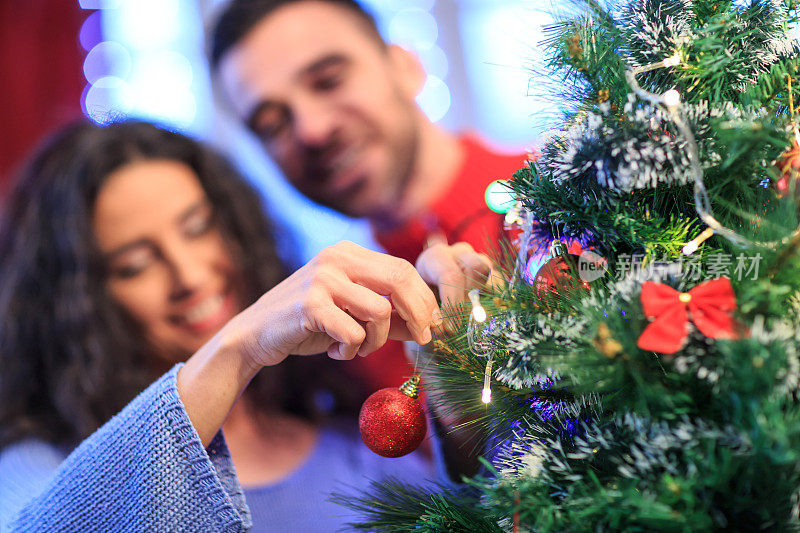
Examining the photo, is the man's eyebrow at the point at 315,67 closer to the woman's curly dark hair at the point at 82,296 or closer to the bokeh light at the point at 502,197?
the woman's curly dark hair at the point at 82,296

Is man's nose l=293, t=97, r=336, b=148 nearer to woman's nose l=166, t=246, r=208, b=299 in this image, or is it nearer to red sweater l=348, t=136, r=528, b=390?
red sweater l=348, t=136, r=528, b=390

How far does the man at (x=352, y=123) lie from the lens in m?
1.01

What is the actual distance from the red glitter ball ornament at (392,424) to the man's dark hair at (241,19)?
2.65 feet

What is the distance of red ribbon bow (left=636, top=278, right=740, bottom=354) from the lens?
13.5 inches

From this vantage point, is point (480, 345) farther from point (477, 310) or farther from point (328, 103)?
point (328, 103)

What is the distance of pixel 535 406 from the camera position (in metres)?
0.48

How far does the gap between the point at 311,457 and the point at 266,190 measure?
57 cm

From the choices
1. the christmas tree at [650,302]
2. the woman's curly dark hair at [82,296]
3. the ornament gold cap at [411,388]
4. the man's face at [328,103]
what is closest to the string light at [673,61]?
the christmas tree at [650,302]

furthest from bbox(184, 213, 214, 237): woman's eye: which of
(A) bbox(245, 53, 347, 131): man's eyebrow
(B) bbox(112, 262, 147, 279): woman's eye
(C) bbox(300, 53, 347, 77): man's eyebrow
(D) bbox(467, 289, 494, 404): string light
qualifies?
(D) bbox(467, 289, 494, 404): string light

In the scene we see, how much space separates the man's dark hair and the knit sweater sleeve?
2.40 feet

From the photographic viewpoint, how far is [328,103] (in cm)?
101

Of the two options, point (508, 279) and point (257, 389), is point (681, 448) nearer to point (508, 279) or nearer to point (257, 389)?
point (508, 279)

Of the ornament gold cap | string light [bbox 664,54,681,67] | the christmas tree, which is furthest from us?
the ornament gold cap

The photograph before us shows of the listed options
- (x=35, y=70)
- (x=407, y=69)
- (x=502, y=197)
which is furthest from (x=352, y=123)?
(x=35, y=70)
